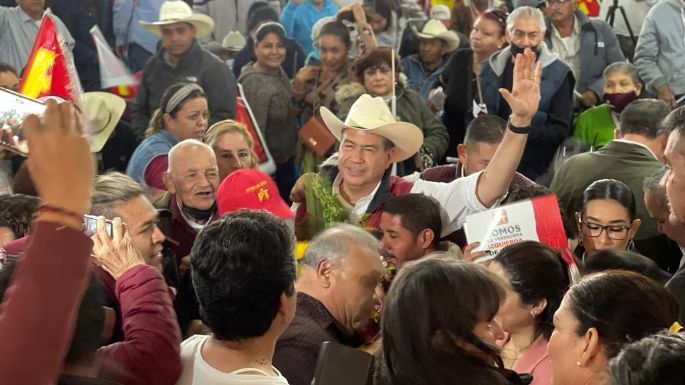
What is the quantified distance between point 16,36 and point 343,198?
3481 millimetres

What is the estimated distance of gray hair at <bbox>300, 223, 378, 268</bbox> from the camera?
12.6 ft

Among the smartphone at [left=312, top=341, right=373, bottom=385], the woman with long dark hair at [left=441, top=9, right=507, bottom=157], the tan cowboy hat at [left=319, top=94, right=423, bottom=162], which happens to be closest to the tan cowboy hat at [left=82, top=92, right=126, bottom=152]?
the tan cowboy hat at [left=319, top=94, right=423, bottom=162]

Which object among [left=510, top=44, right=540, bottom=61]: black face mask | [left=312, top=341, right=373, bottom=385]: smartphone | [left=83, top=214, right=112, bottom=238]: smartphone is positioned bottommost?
[left=510, top=44, right=540, bottom=61]: black face mask

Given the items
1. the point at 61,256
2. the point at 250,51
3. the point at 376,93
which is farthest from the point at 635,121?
the point at 61,256

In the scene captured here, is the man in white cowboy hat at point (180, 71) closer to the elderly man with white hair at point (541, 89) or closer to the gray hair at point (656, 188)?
the elderly man with white hair at point (541, 89)

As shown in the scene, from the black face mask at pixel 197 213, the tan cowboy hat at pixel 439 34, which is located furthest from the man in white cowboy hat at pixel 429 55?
the black face mask at pixel 197 213

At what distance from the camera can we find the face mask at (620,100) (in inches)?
325

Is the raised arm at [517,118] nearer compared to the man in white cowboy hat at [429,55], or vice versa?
the raised arm at [517,118]

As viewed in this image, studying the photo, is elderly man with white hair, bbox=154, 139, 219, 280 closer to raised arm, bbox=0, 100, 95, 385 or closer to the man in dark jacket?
raised arm, bbox=0, 100, 95, 385

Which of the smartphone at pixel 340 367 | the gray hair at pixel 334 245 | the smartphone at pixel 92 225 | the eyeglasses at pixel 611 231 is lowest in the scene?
the eyeglasses at pixel 611 231

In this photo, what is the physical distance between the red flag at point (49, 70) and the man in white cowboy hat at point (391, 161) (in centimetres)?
165

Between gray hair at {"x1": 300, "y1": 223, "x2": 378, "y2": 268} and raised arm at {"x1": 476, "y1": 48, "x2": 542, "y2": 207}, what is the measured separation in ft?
4.07

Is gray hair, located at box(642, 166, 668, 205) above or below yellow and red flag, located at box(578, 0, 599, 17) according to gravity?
above

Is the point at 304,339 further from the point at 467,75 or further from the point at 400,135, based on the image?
the point at 467,75
